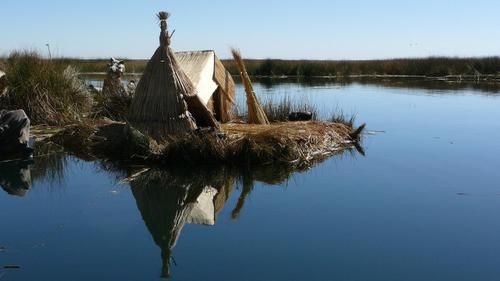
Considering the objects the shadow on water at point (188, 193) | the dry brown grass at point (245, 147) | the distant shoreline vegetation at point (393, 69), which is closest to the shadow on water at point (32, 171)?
the shadow on water at point (188, 193)

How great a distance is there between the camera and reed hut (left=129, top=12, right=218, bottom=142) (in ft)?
27.7

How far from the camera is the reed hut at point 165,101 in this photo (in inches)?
332

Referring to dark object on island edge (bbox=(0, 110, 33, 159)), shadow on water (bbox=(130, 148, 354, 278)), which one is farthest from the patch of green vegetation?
shadow on water (bbox=(130, 148, 354, 278))

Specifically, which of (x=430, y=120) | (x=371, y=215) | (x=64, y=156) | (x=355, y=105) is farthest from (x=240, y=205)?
(x=355, y=105)

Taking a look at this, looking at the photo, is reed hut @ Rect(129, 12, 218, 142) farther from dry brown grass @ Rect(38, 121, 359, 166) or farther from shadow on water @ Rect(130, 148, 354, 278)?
shadow on water @ Rect(130, 148, 354, 278)

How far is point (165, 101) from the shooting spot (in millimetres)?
8531

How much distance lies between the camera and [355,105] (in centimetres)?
1769

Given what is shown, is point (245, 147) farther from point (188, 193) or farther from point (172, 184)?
point (188, 193)

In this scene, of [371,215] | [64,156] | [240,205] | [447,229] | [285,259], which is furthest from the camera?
[64,156]

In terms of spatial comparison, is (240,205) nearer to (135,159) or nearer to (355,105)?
(135,159)

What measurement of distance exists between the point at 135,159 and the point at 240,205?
7.06 feet

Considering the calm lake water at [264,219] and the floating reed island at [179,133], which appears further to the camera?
the floating reed island at [179,133]

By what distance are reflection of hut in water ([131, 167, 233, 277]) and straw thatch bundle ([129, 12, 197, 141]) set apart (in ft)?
3.34

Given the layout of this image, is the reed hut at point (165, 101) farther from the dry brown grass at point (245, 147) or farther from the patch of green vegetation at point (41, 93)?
the patch of green vegetation at point (41, 93)
